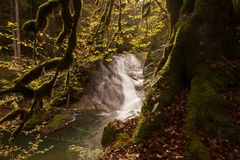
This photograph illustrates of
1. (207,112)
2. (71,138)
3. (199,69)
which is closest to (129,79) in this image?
(71,138)

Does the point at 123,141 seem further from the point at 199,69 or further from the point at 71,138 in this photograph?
the point at 71,138

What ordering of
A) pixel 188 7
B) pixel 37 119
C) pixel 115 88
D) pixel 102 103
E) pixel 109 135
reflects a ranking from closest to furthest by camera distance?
pixel 188 7 → pixel 109 135 → pixel 37 119 → pixel 102 103 → pixel 115 88

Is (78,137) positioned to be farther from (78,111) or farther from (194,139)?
(194,139)

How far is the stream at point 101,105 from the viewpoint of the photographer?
1564cm

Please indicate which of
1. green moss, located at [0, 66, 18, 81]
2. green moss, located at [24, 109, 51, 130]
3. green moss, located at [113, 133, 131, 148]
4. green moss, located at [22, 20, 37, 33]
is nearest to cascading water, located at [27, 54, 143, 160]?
green moss, located at [24, 109, 51, 130]

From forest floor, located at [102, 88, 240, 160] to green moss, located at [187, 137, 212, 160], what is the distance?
98 mm

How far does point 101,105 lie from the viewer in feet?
85.3

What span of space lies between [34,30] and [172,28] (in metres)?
4.18

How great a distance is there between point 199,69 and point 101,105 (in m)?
19.9

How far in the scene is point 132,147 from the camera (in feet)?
19.6

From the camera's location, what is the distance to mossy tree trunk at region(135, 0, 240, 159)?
5809 millimetres

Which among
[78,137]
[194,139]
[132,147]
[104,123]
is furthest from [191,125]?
[104,123]

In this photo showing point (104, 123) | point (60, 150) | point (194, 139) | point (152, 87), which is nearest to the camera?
point (194, 139)

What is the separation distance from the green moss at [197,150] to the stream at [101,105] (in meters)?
9.34
